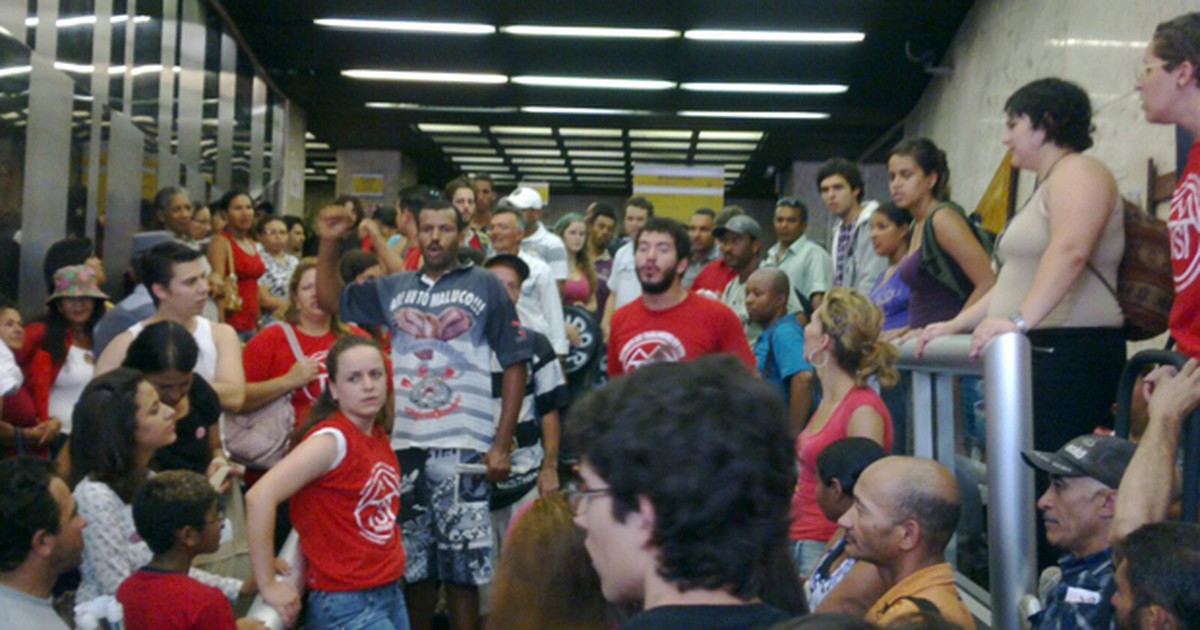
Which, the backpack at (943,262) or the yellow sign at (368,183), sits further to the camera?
the yellow sign at (368,183)

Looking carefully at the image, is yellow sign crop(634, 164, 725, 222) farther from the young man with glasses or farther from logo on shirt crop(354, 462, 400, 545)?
the young man with glasses

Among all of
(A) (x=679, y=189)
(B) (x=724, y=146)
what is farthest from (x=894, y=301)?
(B) (x=724, y=146)

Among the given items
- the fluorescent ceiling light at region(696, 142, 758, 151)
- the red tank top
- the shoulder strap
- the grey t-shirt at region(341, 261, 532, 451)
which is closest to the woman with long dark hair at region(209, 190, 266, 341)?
the red tank top

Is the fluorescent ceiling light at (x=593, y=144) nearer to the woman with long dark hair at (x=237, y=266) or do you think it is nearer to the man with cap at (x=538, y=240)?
the woman with long dark hair at (x=237, y=266)

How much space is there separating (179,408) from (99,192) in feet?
15.2

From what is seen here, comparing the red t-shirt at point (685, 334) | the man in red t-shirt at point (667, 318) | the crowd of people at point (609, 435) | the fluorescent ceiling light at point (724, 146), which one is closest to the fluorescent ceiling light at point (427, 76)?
the fluorescent ceiling light at point (724, 146)

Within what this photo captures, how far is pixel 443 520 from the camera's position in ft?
17.1

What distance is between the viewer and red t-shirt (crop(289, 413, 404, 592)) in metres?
4.25

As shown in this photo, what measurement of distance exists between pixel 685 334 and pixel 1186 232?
2.73 meters

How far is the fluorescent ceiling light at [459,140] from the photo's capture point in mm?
20203

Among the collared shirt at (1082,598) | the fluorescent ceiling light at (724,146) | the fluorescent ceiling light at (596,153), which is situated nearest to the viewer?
the collared shirt at (1082,598)

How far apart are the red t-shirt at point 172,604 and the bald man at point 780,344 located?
316 centimetres

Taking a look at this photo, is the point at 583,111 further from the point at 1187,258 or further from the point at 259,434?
the point at 1187,258

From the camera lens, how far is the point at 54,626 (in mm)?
3479
